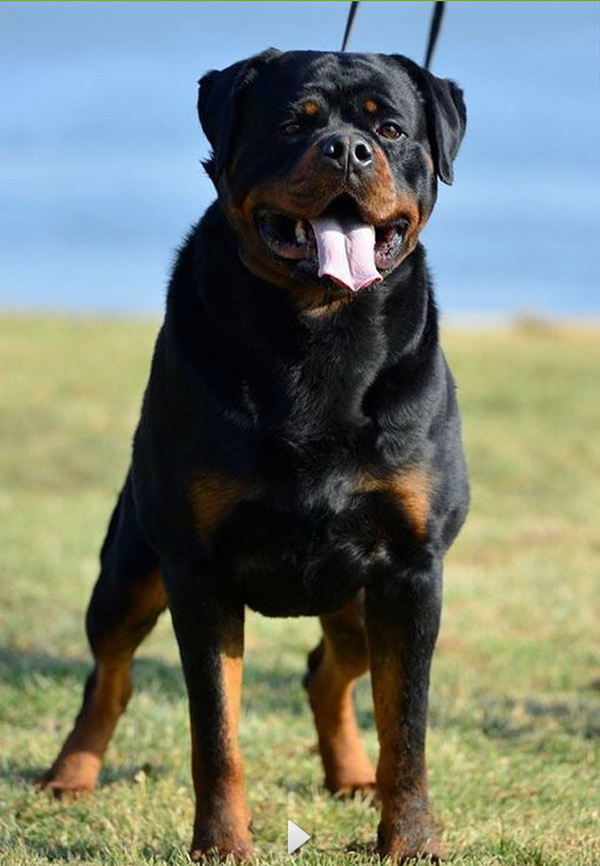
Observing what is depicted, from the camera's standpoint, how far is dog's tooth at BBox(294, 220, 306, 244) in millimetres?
4699

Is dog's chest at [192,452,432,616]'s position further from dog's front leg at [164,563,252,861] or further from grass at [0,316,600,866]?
grass at [0,316,600,866]

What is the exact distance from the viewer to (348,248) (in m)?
4.68

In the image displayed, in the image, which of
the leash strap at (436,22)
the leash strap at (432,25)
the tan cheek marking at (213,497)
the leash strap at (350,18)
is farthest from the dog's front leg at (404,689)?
the leash strap at (436,22)

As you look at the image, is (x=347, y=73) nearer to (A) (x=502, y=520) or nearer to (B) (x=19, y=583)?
(B) (x=19, y=583)

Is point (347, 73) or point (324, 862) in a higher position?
point (347, 73)

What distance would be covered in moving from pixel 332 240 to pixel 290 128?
363 millimetres

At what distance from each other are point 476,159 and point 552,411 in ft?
220

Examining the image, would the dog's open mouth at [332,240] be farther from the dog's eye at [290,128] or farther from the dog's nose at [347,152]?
the dog's eye at [290,128]

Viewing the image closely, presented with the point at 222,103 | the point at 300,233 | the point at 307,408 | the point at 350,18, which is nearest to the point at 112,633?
the point at 307,408

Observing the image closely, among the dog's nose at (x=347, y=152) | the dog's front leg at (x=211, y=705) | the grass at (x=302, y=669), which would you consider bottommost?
the grass at (x=302, y=669)

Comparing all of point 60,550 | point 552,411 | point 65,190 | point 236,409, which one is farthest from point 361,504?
point 65,190

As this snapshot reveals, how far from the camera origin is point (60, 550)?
427 inches

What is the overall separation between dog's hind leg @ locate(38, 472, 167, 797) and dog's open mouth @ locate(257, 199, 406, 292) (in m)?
1.16

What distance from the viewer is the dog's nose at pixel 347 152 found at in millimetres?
4570
